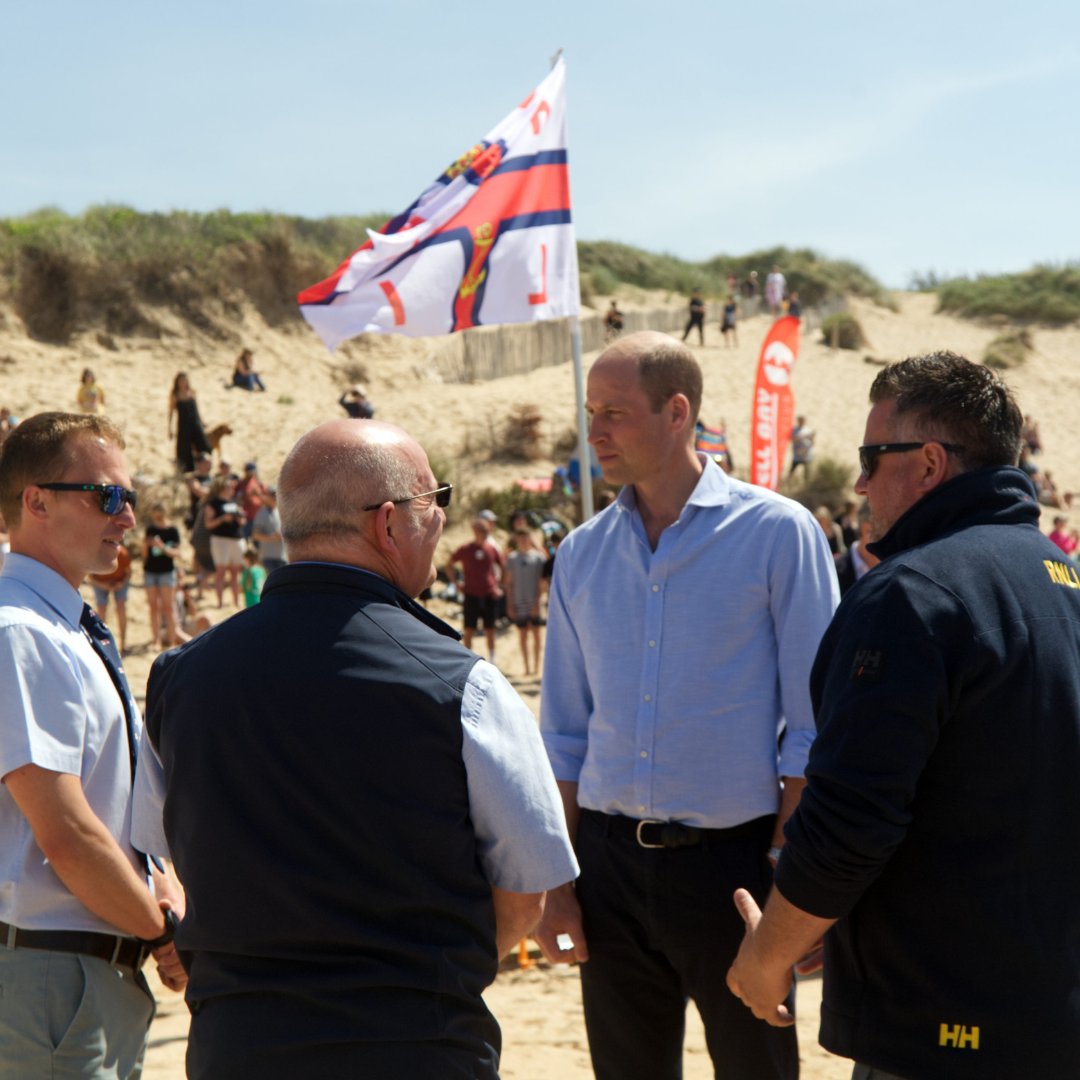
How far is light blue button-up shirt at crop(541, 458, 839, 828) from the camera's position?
2.89 metres

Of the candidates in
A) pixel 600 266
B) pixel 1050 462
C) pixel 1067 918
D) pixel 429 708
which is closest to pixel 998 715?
pixel 1067 918

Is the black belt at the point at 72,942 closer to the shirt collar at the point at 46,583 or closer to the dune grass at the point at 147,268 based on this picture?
the shirt collar at the point at 46,583

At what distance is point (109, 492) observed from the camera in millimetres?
2672

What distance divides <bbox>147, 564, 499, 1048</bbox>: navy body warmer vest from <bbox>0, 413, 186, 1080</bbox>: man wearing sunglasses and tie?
514mm

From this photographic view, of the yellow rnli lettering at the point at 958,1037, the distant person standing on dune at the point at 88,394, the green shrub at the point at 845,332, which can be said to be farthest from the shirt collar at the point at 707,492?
the green shrub at the point at 845,332

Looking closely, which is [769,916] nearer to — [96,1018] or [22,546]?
[96,1018]

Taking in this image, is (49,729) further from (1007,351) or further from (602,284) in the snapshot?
(602,284)

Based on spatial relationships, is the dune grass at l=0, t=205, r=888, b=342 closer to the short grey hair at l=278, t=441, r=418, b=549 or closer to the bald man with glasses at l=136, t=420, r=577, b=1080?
the short grey hair at l=278, t=441, r=418, b=549

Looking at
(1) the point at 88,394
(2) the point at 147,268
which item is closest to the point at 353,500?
(1) the point at 88,394

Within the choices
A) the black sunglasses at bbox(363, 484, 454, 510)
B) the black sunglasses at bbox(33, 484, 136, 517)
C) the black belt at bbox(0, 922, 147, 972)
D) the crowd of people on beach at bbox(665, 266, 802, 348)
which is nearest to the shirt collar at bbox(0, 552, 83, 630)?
the black sunglasses at bbox(33, 484, 136, 517)

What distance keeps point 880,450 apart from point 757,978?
3.31ft

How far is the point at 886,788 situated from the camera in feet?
6.49

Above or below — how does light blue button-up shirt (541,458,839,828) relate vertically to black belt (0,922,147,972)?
above

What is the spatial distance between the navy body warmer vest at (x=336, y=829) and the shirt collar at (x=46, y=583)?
746 mm
